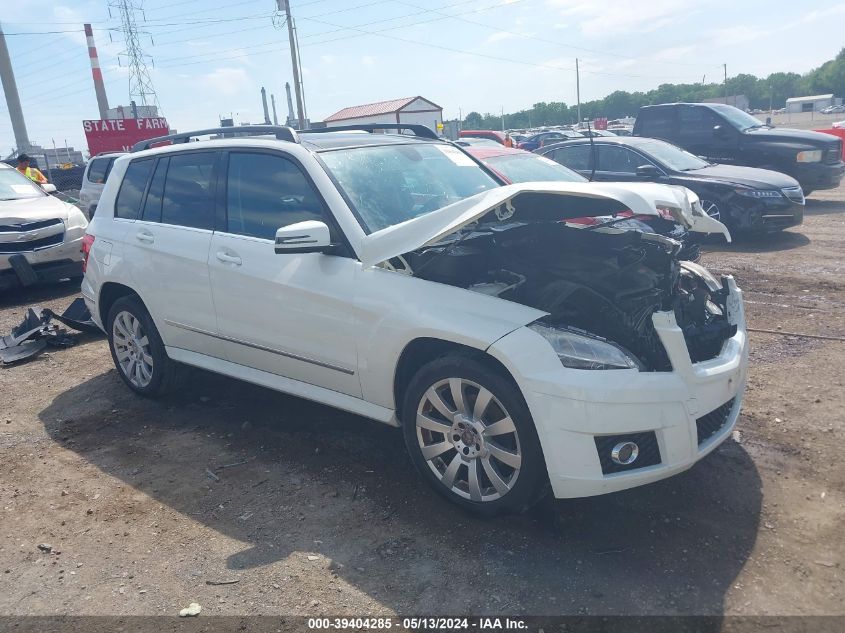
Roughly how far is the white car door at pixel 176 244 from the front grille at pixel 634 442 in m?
2.64

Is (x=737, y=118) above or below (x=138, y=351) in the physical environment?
A: above

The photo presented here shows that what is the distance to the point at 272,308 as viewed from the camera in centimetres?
405

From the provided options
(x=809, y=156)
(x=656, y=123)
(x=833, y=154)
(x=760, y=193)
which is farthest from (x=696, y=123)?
(x=760, y=193)

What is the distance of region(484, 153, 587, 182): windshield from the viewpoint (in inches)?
323

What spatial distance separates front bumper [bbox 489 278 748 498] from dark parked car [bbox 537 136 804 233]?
635 cm

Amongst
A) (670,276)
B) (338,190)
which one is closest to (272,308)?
(338,190)

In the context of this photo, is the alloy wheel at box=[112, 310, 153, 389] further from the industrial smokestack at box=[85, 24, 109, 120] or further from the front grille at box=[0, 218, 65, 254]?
the industrial smokestack at box=[85, 24, 109, 120]

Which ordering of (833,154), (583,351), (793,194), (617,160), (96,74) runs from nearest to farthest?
1. (583,351)
2. (793,194)
3. (617,160)
4. (833,154)
5. (96,74)

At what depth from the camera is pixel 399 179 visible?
13.9ft

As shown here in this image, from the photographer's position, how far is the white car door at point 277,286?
377 centimetres

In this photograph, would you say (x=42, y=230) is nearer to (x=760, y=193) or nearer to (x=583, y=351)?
(x=583, y=351)

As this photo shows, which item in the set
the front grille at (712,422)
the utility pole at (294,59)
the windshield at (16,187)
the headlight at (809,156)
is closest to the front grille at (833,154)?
the headlight at (809,156)

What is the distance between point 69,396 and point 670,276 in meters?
4.69

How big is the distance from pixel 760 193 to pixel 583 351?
25.6ft
